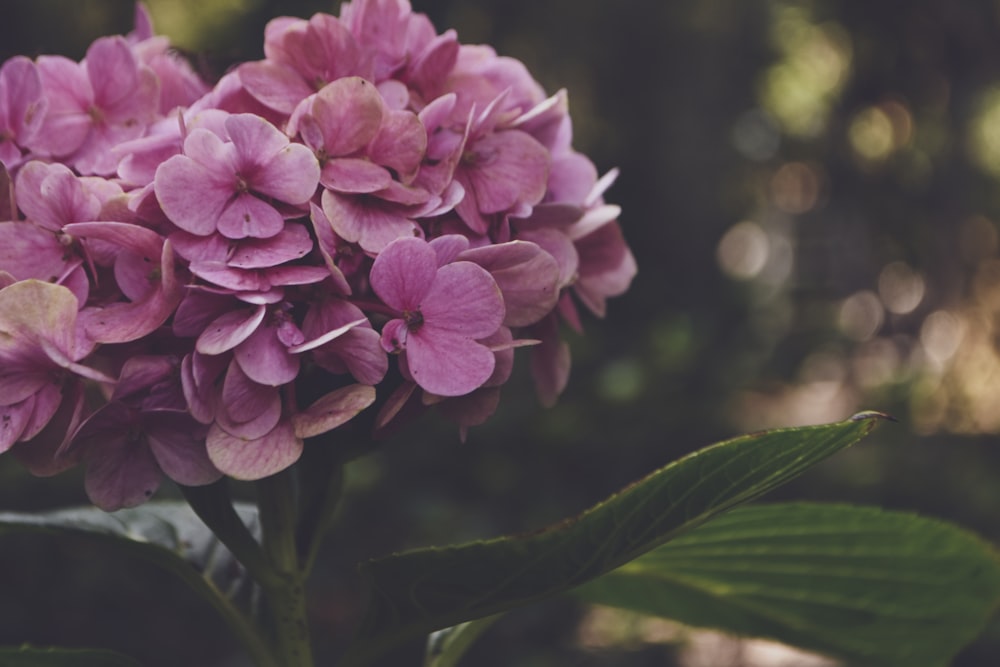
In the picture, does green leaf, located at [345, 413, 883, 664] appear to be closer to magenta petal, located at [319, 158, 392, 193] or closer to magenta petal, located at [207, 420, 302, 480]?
magenta petal, located at [207, 420, 302, 480]

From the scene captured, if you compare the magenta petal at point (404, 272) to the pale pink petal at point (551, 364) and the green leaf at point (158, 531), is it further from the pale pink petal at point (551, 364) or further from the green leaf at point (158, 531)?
the green leaf at point (158, 531)

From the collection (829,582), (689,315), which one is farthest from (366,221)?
(689,315)

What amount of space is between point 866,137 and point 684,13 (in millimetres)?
4603

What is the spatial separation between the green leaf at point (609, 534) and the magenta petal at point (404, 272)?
0.14 metres

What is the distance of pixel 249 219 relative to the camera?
1.72 ft

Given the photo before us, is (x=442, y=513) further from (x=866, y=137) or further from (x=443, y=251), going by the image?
(x=866, y=137)

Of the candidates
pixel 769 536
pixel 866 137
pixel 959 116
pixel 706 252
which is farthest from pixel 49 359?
pixel 866 137

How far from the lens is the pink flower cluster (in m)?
0.51

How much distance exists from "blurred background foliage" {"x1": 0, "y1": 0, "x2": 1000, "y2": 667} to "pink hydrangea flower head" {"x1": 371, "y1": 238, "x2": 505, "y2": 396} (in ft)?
0.84

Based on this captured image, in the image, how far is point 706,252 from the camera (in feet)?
15.0

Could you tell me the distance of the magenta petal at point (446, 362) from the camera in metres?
0.52

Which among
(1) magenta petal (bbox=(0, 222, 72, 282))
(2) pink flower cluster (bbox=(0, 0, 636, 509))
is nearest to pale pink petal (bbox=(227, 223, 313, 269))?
(2) pink flower cluster (bbox=(0, 0, 636, 509))

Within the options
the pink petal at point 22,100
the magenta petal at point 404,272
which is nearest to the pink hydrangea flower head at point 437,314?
the magenta petal at point 404,272

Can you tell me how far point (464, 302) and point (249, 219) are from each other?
0.41 ft
